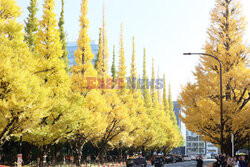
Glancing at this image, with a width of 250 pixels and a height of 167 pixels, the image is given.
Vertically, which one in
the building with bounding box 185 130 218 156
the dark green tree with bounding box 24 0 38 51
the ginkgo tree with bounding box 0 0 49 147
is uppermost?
the dark green tree with bounding box 24 0 38 51

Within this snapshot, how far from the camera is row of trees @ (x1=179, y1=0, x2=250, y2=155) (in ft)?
80.8

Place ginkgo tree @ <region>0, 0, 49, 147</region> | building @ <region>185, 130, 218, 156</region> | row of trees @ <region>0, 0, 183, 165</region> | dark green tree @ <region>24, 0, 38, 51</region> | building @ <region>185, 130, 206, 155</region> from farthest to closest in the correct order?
1. building @ <region>185, 130, 206, 155</region>
2. building @ <region>185, 130, 218, 156</region>
3. dark green tree @ <region>24, 0, 38, 51</region>
4. row of trees @ <region>0, 0, 183, 165</region>
5. ginkgo tree @ <region>0, 0, 49, 147</region>

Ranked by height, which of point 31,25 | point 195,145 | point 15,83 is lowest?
point 195,145

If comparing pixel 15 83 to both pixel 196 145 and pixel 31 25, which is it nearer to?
pixel 31 25

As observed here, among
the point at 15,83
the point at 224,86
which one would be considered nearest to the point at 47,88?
the point at 15,83

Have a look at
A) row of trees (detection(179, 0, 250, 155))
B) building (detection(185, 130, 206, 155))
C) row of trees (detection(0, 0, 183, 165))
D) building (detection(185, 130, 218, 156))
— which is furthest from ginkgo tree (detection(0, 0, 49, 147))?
building (detection(185, 130, 206, 155))

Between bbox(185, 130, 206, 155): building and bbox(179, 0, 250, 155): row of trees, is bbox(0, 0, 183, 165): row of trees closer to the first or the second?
bbox(179, 0, 250, 155): row of trees

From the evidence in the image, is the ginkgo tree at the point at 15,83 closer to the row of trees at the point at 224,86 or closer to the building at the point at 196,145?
the row of trees at the point at 224,86

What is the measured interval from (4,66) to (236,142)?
1855cm

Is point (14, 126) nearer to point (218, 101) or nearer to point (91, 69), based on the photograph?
point (91, 69)

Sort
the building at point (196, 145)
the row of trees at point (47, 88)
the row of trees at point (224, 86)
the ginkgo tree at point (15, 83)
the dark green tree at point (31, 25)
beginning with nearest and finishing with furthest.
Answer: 1. the ginkgo tree at point (15, 83)
2. the row of trees at point (47, 88)
3. the row of trees at point (224, 86)
4. the dark green tree at point (31, 25)
5. the building at point (196, 145)

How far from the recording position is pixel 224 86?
25.2 meters

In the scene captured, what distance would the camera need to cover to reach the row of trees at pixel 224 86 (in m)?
24.6

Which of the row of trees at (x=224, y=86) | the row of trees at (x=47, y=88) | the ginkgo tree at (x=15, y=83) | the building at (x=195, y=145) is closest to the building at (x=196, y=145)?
the building at (x=195, y=145)
